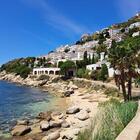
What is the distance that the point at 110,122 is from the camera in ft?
51.3

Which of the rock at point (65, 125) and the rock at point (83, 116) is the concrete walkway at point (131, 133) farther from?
the rock at point (83, 116)

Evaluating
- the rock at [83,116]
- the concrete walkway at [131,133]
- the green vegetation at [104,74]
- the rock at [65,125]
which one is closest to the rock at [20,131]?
the rock at [65,125]

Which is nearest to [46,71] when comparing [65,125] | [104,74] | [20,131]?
[104,74]

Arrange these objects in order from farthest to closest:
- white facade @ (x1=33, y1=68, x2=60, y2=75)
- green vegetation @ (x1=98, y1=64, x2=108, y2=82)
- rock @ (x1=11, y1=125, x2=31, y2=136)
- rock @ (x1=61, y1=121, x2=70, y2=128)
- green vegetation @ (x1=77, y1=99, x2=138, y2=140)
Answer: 1. white facade @ (x1=33, y1=68, x2=60, y2=75)
2. green vegetation @ (x1=98, y1=64, x2=108, y2=82)
3. rock @ (x1=61, y1=121, x2=70, y2=128)
4. rock @ (x1=11, y1=125, x2=31, y2=136)
5. green vegetation @ (x1=77, y1=99, x2=138, y2=140)

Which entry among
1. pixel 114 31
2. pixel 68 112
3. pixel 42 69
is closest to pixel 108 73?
pixel 68 112

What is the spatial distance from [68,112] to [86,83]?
43819 millimetres

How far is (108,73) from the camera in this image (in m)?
84.9

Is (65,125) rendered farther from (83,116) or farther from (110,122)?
(110,122)

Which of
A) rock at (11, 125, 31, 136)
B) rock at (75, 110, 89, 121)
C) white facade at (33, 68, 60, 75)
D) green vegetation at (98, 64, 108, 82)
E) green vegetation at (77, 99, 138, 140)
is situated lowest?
rock at (11, 125, 31, 136)

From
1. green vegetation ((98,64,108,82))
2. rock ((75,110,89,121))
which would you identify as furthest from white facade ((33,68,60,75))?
rock ((75,110,89,121))

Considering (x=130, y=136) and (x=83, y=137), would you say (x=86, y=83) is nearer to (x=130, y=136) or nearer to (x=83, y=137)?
(x=83, y=137)

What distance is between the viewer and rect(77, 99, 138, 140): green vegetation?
1485 cm

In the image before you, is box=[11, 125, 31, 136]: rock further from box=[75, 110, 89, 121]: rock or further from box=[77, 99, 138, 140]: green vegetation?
box=[77, 99, 138, 140]: green vegetation

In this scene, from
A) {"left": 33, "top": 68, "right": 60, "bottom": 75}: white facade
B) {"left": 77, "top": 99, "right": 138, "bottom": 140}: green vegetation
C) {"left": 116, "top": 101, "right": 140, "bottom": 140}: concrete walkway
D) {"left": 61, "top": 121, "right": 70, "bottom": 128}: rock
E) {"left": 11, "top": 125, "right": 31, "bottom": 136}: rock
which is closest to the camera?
{"left": 116, "top": 101, "right": 140, "bottom": 140}: concrete walkway
